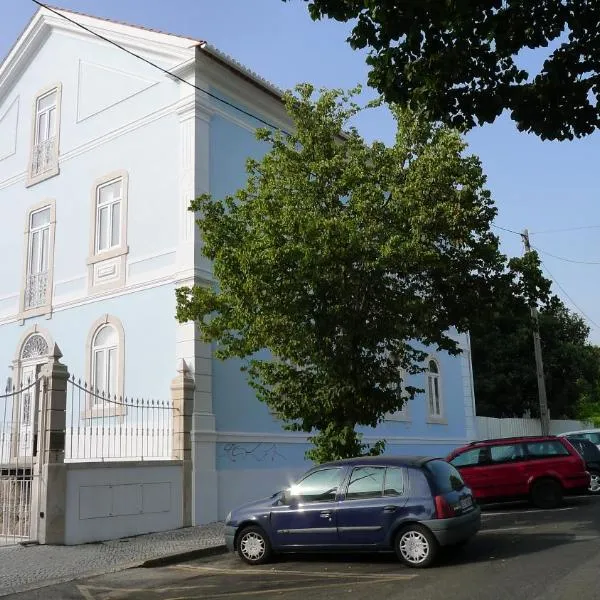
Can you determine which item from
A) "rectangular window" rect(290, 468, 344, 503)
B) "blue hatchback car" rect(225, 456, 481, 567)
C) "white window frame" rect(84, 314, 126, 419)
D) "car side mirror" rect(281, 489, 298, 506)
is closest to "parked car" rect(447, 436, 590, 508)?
"blue hatchback car" rect(225, 456, 481, 567)

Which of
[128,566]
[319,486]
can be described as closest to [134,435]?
[128,566]

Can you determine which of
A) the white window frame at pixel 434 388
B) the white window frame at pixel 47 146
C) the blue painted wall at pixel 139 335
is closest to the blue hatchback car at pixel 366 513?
the blue painted wall at pixel 139 335

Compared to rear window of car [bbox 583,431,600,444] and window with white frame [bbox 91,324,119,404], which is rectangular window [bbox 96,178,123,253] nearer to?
window with white frame [bbox 91,324,119,404]

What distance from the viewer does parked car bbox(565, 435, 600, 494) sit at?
18562 mm

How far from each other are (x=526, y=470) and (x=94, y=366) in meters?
10.3

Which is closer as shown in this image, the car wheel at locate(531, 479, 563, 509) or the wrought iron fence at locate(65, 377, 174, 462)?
the wrought iron fence at locate(65, 377, 174, 462)

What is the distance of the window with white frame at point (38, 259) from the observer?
19.5 m

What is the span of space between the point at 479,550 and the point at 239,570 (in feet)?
11.2

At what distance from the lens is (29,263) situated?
2005 cm

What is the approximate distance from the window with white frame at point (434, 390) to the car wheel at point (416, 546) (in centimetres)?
1476

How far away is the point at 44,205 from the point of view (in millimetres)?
19969

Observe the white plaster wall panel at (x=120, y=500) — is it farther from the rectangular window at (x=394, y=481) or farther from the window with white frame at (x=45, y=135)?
the window with white frame at (x=45, y=135)

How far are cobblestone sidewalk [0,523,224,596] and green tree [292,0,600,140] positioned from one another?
7559 mm

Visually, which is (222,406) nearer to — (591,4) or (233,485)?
(233,485)
